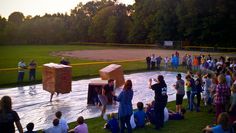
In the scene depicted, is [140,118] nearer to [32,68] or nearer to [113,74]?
[113,74]

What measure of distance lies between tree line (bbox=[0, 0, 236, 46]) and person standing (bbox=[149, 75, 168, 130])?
58.0 meters

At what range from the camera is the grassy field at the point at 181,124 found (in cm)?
1263

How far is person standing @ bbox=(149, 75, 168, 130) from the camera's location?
1212cm

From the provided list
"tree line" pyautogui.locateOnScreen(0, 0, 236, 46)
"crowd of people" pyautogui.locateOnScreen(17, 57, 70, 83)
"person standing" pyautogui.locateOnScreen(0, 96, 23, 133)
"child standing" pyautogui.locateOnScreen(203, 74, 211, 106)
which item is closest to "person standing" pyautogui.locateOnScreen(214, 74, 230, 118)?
"child standing" pyautogui.locateOnScreen(203, 74, 211, 106)

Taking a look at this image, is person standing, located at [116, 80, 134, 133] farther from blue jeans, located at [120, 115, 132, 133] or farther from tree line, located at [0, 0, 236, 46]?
tree line, located at [0, 0, 236, 46]

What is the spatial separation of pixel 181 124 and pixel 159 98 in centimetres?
182

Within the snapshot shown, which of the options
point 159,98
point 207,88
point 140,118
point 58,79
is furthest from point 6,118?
point 58,79

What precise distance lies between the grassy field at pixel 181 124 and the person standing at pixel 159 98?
342mm

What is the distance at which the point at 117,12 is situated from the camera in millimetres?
102000

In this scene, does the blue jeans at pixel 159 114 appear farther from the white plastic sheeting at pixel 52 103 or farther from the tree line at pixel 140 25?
the tree line at pixel 140 25

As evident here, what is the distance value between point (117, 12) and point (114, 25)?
7.49 metres

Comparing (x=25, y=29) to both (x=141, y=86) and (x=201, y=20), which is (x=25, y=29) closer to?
(x=201, y=20)

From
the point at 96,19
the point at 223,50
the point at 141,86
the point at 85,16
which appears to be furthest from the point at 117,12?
the point at 141,86

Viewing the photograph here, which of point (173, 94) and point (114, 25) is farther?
point (114, 25)
